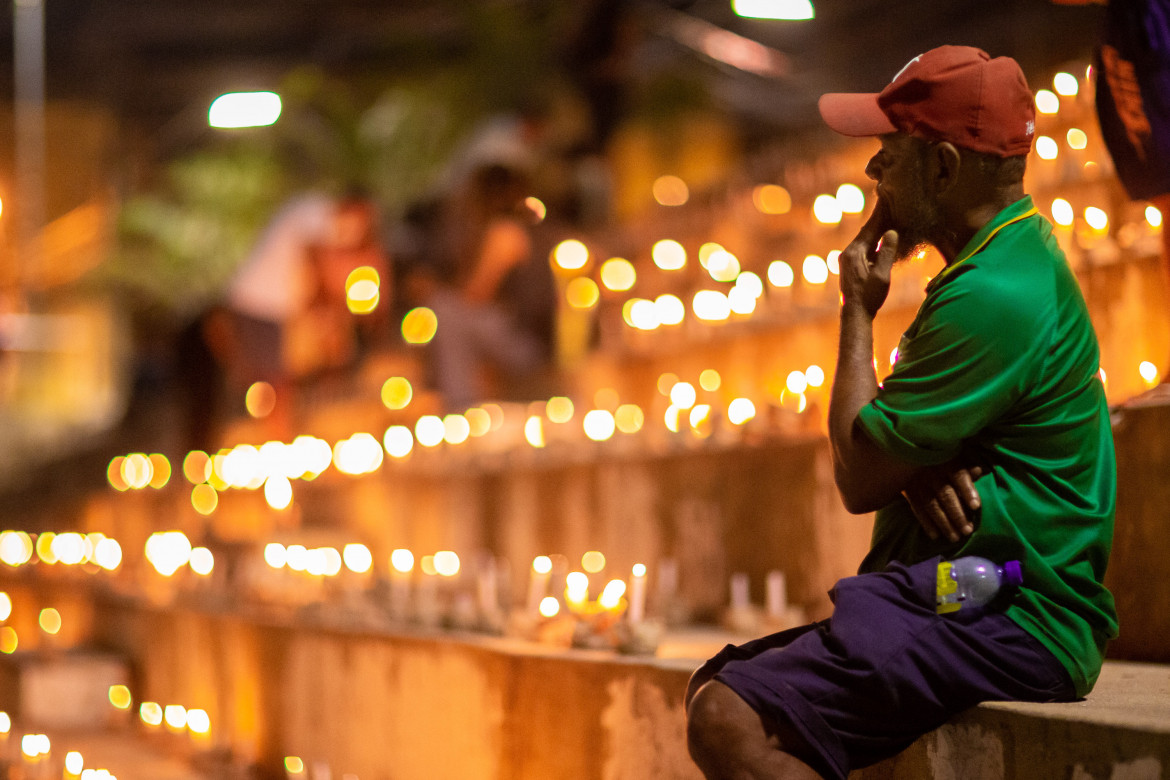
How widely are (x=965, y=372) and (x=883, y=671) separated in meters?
0.50

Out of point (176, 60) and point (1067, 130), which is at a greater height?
point (176, 60)

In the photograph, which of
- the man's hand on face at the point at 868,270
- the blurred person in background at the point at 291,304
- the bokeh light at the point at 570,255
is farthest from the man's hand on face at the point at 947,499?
the blurred person in background at the point at 291,304

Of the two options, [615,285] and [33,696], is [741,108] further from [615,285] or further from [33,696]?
[33,696]

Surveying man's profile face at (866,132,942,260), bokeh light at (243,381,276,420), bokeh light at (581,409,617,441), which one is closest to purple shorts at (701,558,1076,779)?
man's profile face at (866,132,942,260)

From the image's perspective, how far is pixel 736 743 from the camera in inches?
80.4

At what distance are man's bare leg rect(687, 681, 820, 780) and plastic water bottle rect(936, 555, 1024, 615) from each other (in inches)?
14.2

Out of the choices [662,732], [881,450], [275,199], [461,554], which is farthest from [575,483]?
[275,199]

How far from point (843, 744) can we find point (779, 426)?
2.32 meters

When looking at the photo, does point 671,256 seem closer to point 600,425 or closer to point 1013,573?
point 600,425

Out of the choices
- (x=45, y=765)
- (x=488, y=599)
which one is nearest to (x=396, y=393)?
(x=45, y=765)

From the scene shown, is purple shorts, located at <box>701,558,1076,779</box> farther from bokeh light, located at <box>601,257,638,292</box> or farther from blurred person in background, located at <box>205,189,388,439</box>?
blurred person in background, located at <box>205,189,388,439</box>

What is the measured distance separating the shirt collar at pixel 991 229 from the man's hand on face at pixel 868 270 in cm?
9

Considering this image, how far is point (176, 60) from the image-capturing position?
60.5ft

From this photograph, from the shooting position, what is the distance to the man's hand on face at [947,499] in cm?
213
